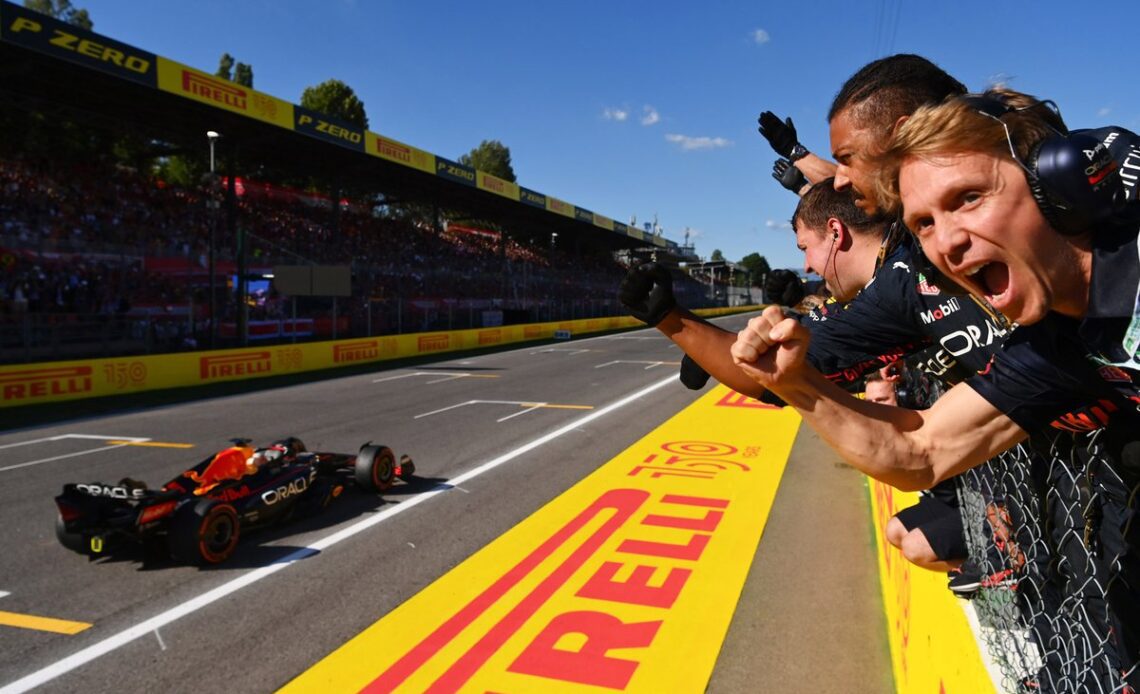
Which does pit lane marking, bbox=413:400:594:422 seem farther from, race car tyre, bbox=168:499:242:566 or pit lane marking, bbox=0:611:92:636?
pit lane marking, bbox=0:611:92:636

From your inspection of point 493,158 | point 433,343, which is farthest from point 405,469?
point 493,158

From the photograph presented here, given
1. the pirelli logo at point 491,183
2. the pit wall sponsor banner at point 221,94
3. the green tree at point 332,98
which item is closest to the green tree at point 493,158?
the green tree at point 332,98

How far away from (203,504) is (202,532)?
213 millimetres

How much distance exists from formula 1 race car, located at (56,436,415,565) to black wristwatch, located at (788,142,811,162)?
15.5 feet

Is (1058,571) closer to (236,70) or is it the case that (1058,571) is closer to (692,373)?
(692,373)

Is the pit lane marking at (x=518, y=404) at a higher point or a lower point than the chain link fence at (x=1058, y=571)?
lower

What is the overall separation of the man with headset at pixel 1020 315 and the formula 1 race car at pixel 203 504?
5.09m

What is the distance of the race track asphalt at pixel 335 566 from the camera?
3834mm

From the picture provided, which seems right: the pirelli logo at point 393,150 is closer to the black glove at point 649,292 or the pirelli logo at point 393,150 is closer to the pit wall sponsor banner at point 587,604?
the pit wall sponsor banner at point 587,604

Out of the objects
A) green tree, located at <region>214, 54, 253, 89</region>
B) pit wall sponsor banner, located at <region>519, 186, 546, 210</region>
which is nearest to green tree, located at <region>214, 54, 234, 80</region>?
green tree, located at <region>214, 54, 253, 89</region>

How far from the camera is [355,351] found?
21.7 m

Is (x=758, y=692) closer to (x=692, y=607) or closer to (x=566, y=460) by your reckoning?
(x=692, y=607)

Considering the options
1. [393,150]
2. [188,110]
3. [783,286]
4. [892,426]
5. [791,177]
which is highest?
[393,150]

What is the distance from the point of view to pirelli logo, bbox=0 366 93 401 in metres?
12.7
